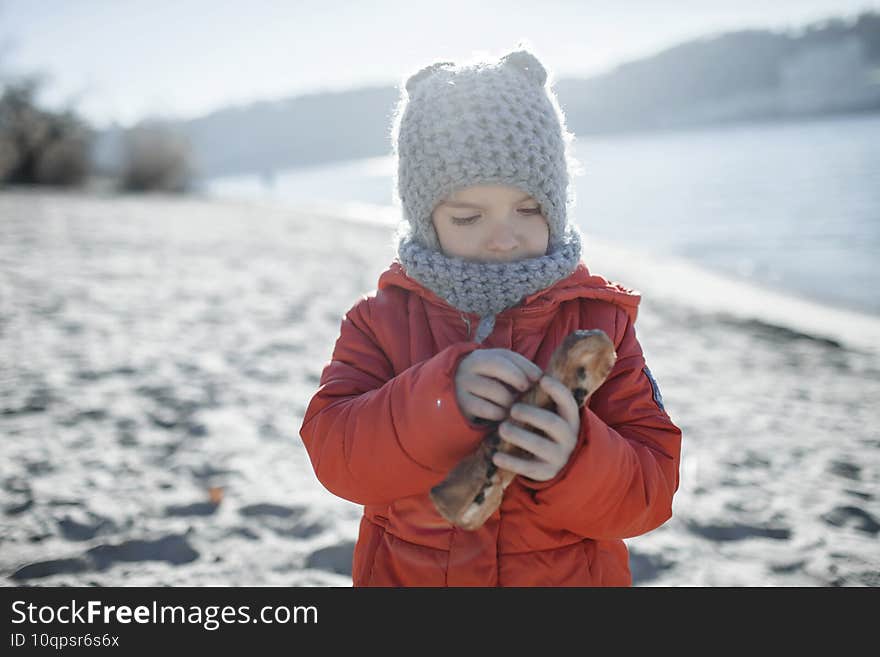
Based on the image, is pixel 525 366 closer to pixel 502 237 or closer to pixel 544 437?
pixel 544 437

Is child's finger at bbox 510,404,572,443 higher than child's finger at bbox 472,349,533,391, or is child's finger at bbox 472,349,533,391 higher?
child's finger at bbox 472,349,533,391

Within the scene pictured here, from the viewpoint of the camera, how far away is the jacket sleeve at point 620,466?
126cm

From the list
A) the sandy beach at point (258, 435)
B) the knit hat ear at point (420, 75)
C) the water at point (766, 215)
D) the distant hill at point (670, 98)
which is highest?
the distant hill at point (670, 98)

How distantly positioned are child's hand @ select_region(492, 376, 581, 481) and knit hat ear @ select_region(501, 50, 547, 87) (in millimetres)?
841

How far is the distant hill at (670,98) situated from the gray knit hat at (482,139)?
297ft

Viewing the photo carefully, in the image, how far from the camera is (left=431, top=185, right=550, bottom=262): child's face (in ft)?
4.87

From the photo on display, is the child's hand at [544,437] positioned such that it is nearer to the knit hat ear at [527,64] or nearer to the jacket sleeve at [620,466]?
the jacket sleeve at [620,466]

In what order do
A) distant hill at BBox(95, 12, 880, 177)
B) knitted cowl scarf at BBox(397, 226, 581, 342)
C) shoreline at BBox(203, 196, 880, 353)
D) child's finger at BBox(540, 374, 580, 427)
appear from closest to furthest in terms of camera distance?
child's finger at BBox(540, 374, 580, 427) → knitted cowl scarf at BBox(397, 226, 581, 342) → shoreline at BBox(203, 196, 880, 353) → distant hill at BBox(95, 12, 880, 177)

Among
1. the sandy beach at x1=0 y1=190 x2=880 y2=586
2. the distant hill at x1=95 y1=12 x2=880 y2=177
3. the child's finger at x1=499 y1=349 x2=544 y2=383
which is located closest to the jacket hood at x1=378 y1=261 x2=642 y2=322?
the child's finger at x1=499 y1=349 x2=544 y2=383

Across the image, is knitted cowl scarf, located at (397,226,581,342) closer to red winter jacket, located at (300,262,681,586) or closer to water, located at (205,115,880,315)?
red winter jacket, located at (300,262,681,586)

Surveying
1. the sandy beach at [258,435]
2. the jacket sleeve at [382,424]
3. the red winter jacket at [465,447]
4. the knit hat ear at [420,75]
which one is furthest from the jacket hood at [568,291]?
the sandy beach at [258,435]

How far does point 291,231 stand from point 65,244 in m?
5.38
